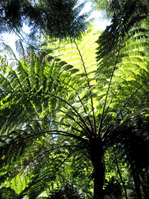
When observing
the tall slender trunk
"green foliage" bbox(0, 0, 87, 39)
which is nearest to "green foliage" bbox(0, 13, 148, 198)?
the tall slender trunk

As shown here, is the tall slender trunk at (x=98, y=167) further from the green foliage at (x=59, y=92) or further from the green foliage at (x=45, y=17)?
the green foliage at (x=45, y=17)

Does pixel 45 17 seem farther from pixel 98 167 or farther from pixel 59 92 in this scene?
pixel 98 167

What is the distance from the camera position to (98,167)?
5.59ft

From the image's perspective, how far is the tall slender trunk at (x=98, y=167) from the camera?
5.30 ft

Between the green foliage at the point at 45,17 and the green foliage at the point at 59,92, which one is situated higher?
the green foliage at the point at 45,17

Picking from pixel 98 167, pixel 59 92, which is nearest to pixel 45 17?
pixel 59 92

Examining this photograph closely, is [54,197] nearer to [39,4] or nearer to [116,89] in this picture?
[116,89]

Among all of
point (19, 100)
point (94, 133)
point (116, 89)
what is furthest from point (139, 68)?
point (19, 100)

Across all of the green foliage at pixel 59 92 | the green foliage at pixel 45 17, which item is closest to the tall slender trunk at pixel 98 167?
the green foliage at pixel 59 92

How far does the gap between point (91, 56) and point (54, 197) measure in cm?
382

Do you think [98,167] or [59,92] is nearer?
[98,167]

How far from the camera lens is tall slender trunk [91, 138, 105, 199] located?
63.6 inches

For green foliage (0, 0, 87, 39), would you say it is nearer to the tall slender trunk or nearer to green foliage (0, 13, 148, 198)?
green foliage (0, 13, 148, 198)

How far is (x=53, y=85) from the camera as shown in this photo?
2.04 meters
